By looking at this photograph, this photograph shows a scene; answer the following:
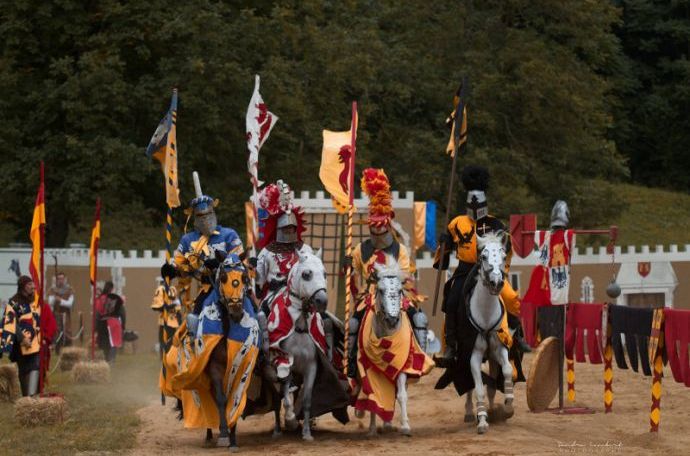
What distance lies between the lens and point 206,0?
38.9 m

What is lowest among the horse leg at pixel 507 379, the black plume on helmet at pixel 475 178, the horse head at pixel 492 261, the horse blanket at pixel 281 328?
the horse leg at pixel 507 379

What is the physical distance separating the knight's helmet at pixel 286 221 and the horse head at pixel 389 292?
1.12 meters

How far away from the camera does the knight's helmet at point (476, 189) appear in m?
16.2

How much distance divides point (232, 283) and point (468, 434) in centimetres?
275

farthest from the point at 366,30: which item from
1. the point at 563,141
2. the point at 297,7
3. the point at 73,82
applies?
the point at 73,82

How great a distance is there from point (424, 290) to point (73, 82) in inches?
372

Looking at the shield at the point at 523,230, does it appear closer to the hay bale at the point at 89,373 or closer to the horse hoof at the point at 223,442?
the hay bale at the point at 89,373

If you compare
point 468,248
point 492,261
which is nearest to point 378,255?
point 468,248

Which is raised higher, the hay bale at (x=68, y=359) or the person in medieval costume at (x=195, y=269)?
the person in medieval costume at (x=195, y=269)

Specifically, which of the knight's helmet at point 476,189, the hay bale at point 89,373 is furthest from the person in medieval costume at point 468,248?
the hay bale at point 89,373

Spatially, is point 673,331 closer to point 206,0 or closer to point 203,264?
point 203,264

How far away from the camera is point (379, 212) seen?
53.1 ft

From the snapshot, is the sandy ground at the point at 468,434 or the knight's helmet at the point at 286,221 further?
the knight's helmet at the point at 286,221

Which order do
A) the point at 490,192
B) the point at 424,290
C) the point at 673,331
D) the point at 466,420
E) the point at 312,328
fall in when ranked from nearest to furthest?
the point at 673,331, the point at 312,328, the point at 466,420, the point at 424,290, the point at 490,192
